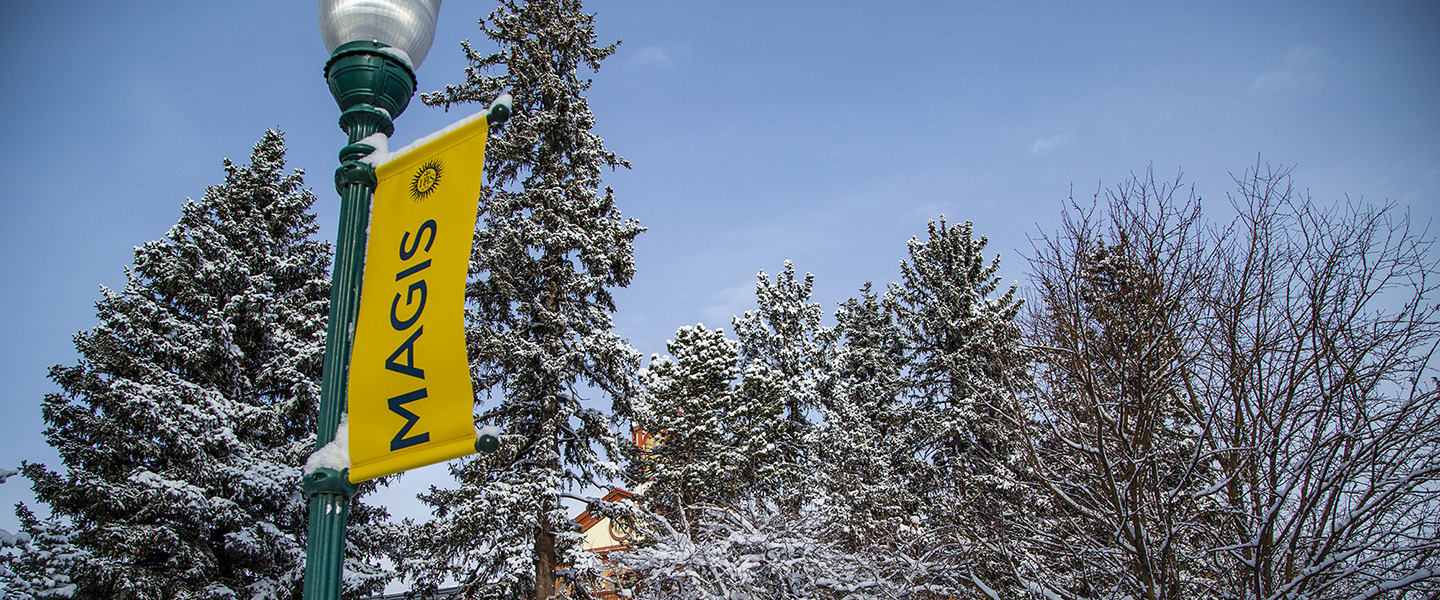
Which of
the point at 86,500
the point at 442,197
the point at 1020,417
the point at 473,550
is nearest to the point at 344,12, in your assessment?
the point at 442,197

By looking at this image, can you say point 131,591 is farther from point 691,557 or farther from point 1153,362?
point 1153,362

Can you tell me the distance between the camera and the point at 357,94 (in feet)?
12.3

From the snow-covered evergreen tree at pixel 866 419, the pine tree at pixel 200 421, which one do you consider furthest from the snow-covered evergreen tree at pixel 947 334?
the pine tree at pixel 200 421

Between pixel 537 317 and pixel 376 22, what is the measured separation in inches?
589

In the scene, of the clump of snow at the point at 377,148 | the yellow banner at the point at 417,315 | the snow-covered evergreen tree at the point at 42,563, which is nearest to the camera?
the yellow banner at the point at 417,315

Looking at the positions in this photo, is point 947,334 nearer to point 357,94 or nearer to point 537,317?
point 537,317

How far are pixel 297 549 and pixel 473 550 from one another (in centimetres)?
341

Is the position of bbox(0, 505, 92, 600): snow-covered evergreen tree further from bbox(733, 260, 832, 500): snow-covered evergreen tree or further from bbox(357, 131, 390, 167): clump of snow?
bbox(733, 260, 832, 500): snow-covered evergreen tree

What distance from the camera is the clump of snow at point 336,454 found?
120 inches

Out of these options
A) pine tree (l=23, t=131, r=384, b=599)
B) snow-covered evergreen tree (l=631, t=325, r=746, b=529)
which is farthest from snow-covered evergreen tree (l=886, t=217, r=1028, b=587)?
pine tree (l=23, t=131, r=384, b=599)

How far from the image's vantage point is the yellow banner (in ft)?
9.81

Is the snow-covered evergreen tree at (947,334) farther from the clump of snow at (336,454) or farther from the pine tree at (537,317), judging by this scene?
the clump of snow at (336,454)

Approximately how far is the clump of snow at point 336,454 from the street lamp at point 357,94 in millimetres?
94

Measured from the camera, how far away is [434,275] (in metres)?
3.24
